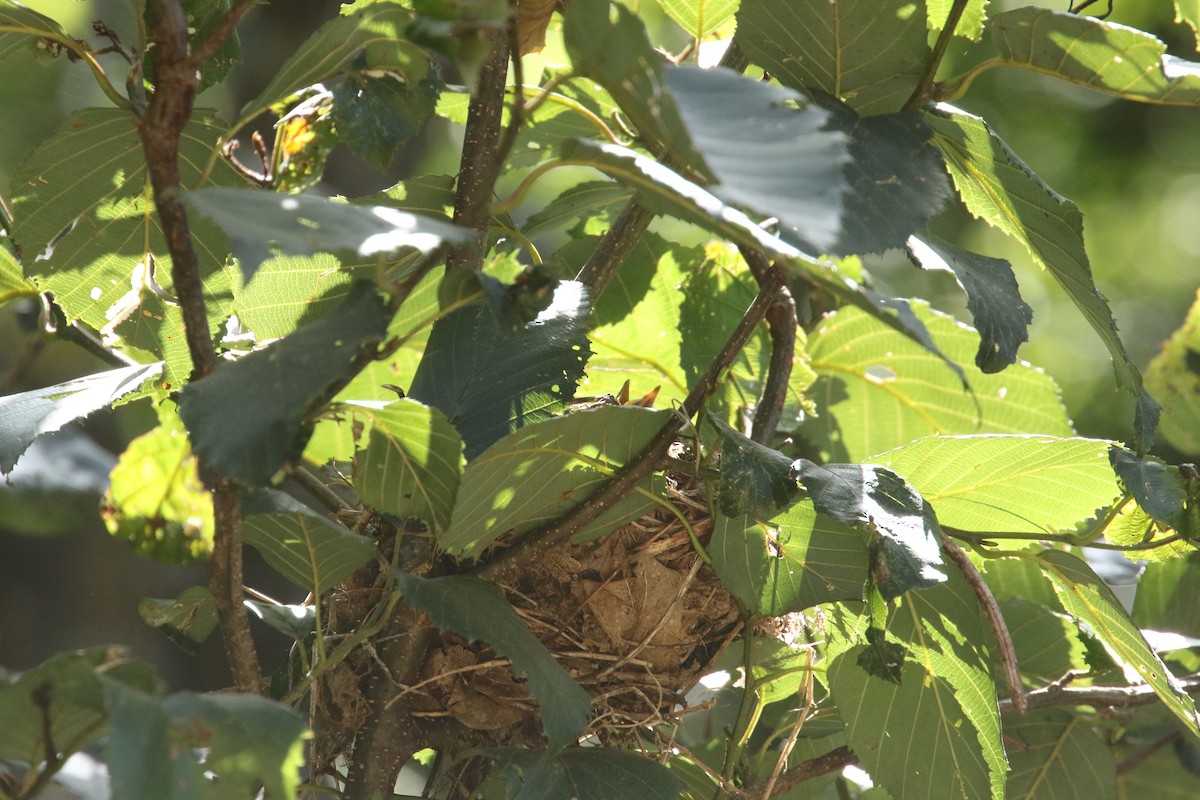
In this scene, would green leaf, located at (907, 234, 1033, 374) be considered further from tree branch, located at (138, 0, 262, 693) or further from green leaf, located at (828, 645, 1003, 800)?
tree branch, located at (138, 0, 262, 693)

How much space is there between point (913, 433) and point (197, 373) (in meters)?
0.99

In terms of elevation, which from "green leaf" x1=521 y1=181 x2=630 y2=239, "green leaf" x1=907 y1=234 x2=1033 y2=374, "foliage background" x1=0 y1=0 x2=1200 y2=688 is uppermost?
"green leaf" x1=907 y1=234 x2=1033 y2=374

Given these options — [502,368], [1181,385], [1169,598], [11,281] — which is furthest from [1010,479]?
[11,281]

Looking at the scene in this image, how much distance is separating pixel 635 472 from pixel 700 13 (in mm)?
501

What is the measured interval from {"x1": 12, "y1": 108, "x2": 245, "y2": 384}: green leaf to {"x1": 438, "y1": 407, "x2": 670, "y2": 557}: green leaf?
0.36 meters

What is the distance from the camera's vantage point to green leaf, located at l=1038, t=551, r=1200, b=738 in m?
0.91

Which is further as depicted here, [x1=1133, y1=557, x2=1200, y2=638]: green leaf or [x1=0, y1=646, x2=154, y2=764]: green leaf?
[x1=1133, y1=557, x2=1200, y2=638]: green leaf

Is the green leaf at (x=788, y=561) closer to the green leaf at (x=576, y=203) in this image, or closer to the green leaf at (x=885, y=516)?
the green leaf at (x=885, y=516)

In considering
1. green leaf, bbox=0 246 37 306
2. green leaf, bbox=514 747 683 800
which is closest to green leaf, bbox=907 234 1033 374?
green leaf, bbox=514 747 683 800

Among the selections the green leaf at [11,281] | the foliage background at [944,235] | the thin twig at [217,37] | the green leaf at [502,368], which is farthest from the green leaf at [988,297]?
the foliage background at [944,235]

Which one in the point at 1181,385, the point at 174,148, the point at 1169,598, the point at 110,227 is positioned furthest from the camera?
the point at 1181,385

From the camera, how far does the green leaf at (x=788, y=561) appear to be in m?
0.89

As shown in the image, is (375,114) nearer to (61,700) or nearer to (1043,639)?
(61,700)

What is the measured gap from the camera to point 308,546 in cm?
84
